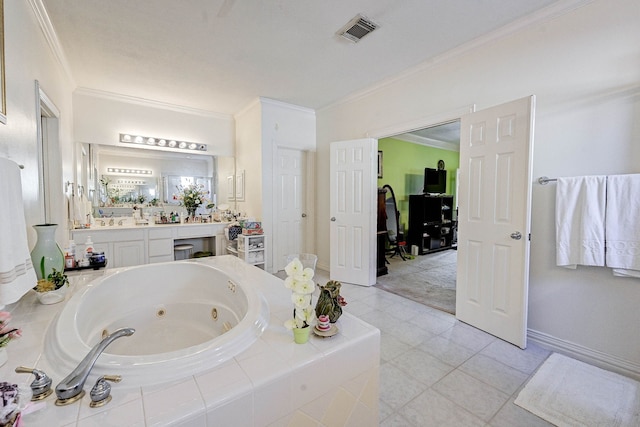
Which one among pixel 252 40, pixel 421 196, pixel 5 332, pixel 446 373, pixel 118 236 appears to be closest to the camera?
pixel 5 332

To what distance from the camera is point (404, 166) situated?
235 inches

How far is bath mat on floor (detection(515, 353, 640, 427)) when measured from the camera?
1.48 m

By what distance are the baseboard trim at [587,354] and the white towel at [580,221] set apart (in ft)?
2.01

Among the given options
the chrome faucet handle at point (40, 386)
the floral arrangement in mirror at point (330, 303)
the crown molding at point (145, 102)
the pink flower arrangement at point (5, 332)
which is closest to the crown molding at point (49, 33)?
the crown molding at point (145, 102)

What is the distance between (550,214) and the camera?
217 centimetres

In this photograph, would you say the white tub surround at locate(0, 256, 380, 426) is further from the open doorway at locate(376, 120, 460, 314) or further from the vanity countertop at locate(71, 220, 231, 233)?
the open doorway at locate(376, 120, 460, 314)

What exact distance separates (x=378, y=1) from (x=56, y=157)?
3271mm

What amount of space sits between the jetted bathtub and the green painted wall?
402cm

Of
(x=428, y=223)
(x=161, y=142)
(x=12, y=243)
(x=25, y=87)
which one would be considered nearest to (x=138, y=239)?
(x=161, y=142)

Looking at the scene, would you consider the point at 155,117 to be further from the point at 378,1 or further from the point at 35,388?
the point at 35,388

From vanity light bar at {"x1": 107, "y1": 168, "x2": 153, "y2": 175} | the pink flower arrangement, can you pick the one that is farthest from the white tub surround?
vanity light bar at {"x1": 107, "y1": 168, "x2": 153, "y2": 175}

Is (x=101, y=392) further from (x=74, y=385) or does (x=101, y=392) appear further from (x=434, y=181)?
(x=434, y=181)

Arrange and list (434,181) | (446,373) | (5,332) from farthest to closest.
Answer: (434,181) → (446,373) → (5,332)

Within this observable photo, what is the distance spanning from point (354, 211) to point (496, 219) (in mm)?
1733
